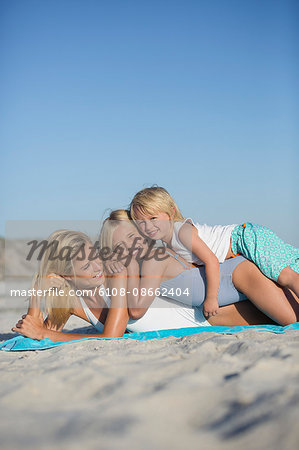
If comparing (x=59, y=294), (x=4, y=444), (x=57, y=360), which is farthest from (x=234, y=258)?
(x=4, y=444)

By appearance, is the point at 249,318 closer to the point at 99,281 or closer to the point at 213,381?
the point at 99,281

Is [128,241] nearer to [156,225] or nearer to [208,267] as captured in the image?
[156,225]

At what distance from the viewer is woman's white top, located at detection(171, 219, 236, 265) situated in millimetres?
3686

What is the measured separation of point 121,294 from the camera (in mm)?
3336

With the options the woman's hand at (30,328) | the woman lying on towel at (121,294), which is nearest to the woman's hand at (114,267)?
the woman lying on towel at (121,294)

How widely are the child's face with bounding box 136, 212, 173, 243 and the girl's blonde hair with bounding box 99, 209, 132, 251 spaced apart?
160 millimetres

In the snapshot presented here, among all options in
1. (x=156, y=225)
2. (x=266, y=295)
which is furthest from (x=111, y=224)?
(x=266, y=295)

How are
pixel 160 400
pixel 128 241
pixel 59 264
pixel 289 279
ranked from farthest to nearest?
pixel 128 241 → pixel 59 264 → pixel 289 279 → pixel 160 400

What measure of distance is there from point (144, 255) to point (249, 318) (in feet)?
3.82

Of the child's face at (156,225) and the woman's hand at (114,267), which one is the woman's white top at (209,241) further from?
the woman's hand at (114,267)

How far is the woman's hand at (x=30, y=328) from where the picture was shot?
128 inches

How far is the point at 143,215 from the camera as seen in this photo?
3.81 meters

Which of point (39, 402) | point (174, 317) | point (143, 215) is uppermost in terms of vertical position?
point (143, 215)

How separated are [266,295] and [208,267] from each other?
55 cm
